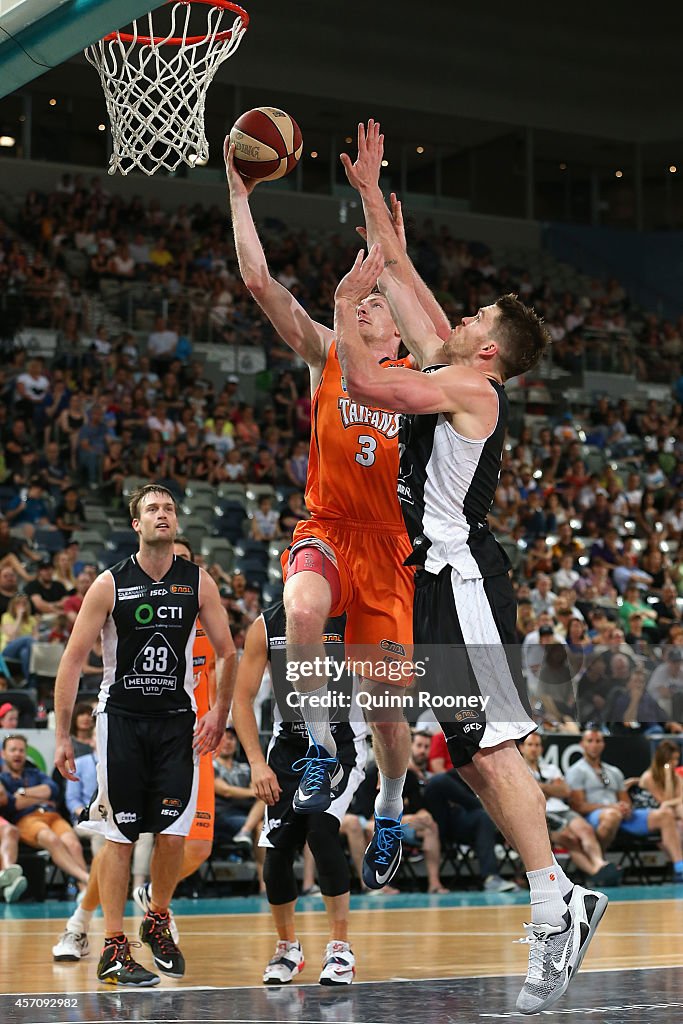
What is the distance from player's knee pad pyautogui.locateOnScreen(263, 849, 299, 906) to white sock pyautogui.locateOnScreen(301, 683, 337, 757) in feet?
4.30

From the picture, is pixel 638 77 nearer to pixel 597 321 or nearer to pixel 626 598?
pixel 597 321

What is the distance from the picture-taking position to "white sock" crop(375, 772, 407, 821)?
6.54 m

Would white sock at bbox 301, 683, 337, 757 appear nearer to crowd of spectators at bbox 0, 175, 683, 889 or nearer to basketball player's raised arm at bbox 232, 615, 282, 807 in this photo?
basketball player's raised arm at bbox 232, 615, 282, 807

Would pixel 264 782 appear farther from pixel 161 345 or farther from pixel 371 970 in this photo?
pixel 161 345

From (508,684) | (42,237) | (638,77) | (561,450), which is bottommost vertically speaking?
(508,684)

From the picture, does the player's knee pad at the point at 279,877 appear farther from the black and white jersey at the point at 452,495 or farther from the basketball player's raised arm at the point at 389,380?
the basketball player's raised arm at the point at 389,380

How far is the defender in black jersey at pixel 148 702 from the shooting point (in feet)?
23.9

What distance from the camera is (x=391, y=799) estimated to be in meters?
6.55

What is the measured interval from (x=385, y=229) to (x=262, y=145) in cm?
69

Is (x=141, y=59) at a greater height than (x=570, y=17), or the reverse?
(x=570, y=17)

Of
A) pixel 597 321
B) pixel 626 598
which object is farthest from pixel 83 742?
pixel 597 321

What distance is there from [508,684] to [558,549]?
1358 centimetres

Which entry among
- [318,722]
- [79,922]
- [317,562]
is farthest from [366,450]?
[79,922]

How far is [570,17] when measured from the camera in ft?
87.6
